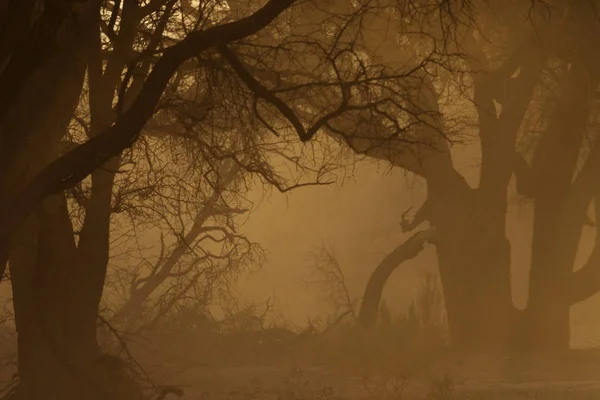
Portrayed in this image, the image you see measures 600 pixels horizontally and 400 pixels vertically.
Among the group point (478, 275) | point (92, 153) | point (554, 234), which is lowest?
point (92, 153)

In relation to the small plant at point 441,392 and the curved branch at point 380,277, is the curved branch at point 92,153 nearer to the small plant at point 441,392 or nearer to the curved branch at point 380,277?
the small plant at point 441,392

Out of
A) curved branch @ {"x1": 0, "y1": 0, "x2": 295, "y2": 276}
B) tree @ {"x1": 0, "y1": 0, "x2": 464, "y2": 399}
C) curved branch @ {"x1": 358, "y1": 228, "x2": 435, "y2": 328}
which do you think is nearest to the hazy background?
curved branch @ {"x1": 358, "y1": 228, "x2": 435, "y2": 328}

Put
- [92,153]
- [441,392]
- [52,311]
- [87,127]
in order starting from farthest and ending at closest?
[441,392] < [87,127] < [52,311] < [92,153]

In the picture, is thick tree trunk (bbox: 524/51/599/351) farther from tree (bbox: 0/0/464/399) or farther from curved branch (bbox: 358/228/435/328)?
tree (bbox: 0/0/464/399)

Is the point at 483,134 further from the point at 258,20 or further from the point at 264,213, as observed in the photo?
the point at 264,213

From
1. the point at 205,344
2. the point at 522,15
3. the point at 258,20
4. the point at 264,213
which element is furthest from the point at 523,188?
the point at 264,213

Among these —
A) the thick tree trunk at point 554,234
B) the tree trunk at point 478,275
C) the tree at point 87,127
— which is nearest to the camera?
the tree at point 87,127

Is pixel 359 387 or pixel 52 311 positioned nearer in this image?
pixel 52 311

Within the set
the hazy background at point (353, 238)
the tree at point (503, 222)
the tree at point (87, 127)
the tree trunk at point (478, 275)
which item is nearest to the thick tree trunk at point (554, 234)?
the tree at point (503, 222)

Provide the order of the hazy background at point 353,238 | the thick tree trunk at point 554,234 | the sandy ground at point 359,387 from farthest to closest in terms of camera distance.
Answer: the hazy background at point 353,238, the thick tree trunk at point 554,234, the sandy ground at point 359,387

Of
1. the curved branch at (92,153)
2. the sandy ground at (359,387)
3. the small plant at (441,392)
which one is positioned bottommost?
the small plant at (441,392)

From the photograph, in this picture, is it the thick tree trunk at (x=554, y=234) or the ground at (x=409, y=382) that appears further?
the thick tree trunk at (x=554, y=234)

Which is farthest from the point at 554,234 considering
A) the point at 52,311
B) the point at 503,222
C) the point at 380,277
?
the point at 52,311

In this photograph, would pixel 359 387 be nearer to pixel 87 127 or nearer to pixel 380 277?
pixel 87 127
